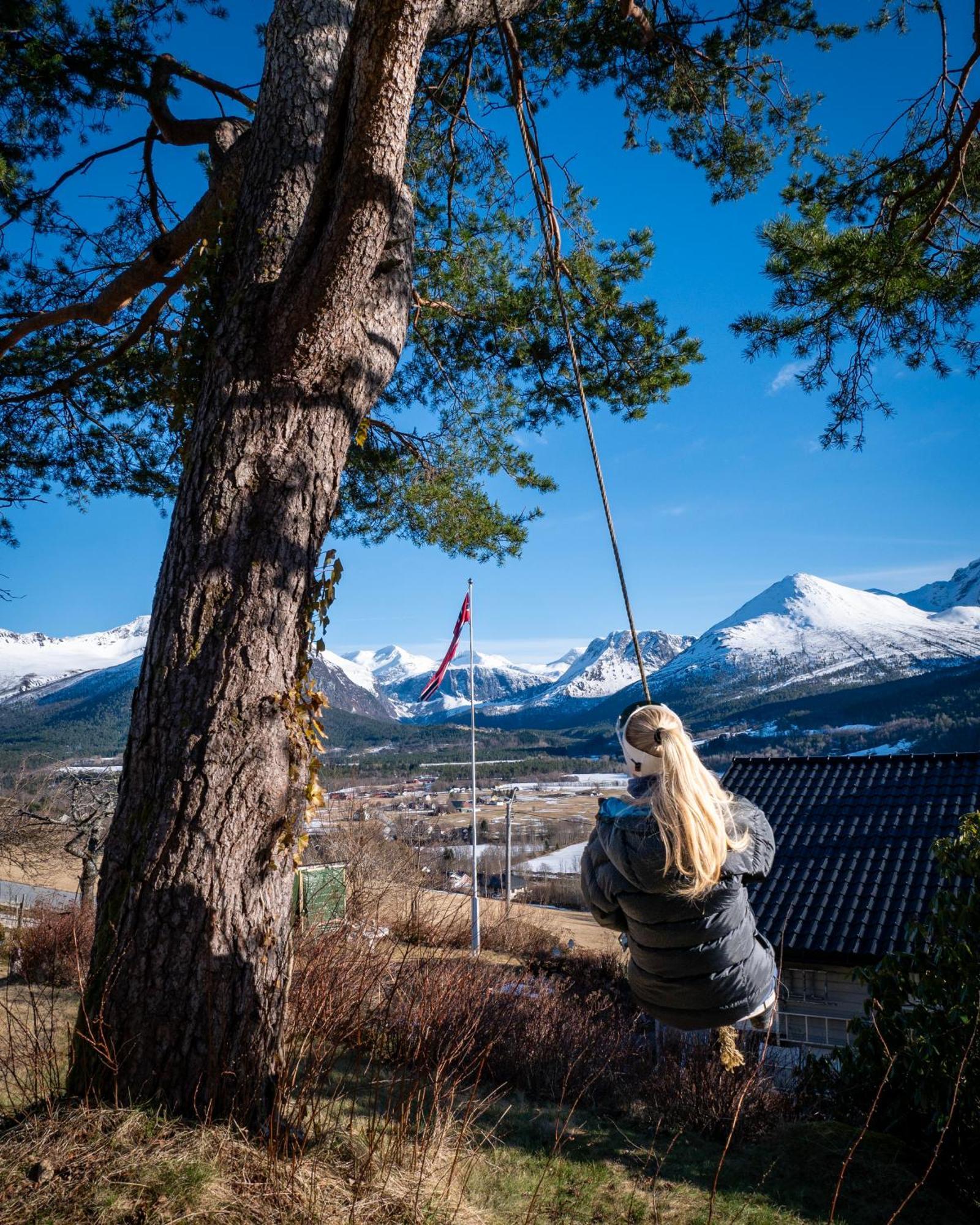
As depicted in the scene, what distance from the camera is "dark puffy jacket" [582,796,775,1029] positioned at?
222cm

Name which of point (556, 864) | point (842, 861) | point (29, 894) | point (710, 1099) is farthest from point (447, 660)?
point (556, 864)

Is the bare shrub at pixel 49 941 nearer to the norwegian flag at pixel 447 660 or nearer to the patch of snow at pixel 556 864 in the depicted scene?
the norwegian flag at pixel 447 660

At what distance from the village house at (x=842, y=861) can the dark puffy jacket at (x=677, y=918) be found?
9.02 m

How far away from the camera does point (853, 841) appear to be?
45.2 feet

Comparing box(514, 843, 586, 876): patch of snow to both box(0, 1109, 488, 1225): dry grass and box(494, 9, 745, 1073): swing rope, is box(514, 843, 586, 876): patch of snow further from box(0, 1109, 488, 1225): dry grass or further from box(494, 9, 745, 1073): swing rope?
box(0, 1109, 488, 1225): dry grass

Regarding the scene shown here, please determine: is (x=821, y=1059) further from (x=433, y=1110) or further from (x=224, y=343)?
(x=224, y=343)

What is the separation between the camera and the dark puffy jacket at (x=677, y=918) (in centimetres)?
222

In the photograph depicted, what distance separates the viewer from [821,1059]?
5.28 metres

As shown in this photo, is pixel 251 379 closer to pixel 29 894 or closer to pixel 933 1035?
pixel 933 1035

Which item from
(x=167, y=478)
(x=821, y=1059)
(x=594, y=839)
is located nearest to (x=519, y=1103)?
(x=821, y=1059)

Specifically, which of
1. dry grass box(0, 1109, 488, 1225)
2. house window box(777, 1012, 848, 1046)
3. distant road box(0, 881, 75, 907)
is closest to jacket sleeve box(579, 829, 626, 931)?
dry grass box(0, 1109, 488, 1225)

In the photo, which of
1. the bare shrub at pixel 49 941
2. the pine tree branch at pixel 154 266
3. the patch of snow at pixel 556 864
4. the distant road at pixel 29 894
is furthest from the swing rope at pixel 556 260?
the patch of snow at pixel 556 864

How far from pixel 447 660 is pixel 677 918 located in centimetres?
1492

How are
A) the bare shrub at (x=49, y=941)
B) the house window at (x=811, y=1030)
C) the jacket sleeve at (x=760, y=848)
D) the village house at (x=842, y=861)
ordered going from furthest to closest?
the village house at (x=842, y=861), the house window at (x=811, y=1030), the bare shrub at (x=49, y=941), the jacket sleeve at (x=760, y=848)
